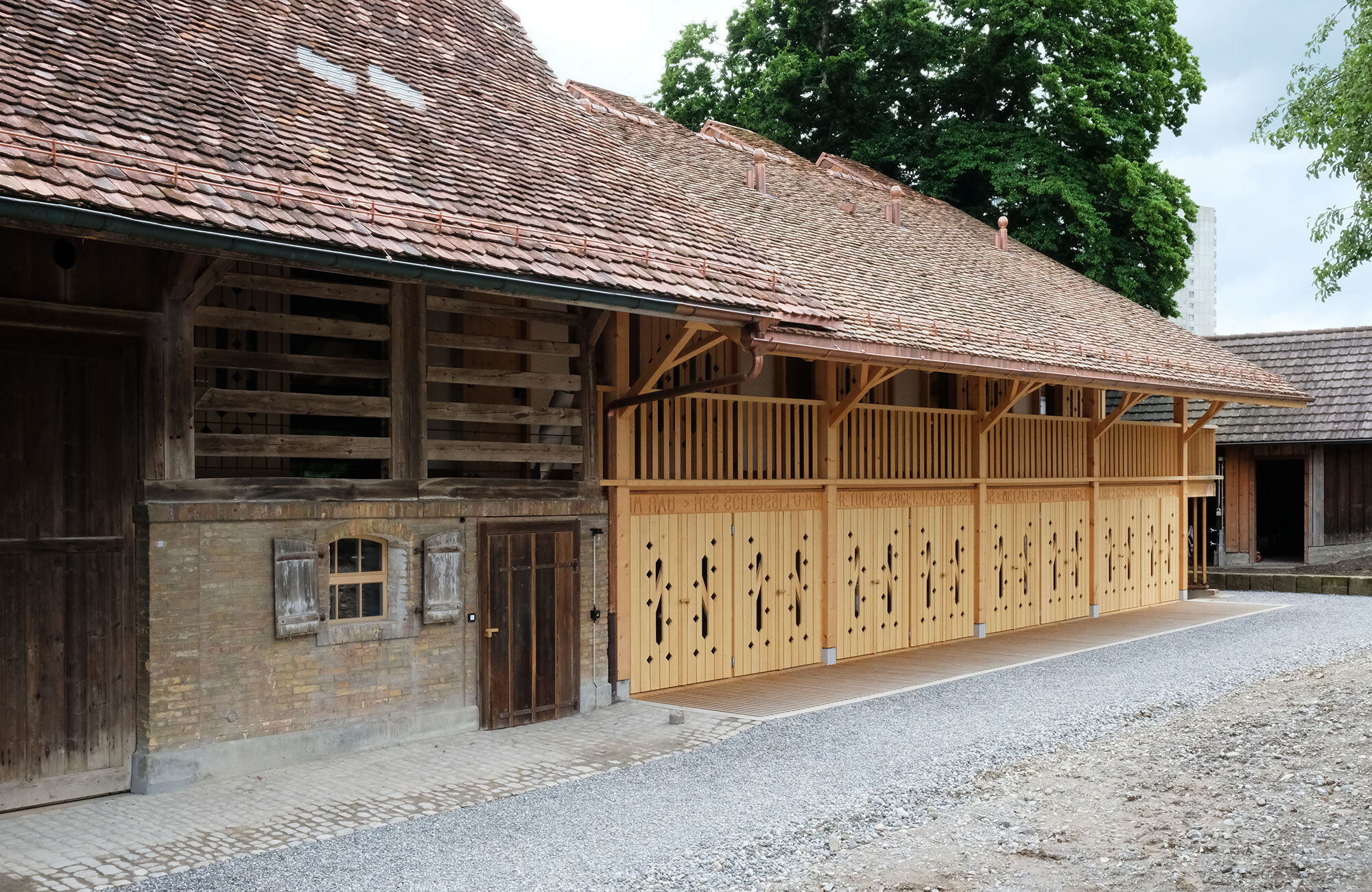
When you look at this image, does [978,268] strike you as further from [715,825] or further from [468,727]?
[715,825]

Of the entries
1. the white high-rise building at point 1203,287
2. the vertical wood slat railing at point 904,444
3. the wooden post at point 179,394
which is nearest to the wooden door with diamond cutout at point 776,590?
the vertical wood slat railing at point 904,444

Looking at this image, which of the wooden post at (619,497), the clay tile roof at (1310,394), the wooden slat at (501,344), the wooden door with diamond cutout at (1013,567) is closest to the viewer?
the wooden slat at (501,344)

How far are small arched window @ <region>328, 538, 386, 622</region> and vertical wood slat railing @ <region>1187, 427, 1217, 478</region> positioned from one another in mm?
17791

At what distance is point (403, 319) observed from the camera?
10.1m

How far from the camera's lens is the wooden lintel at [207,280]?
8523 mm

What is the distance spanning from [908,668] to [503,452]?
232 inches

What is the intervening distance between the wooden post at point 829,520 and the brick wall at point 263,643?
5039 mm

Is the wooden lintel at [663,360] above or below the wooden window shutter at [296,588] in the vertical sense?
above

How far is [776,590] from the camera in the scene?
1396 centimetres

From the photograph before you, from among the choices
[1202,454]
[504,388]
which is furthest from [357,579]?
[1202,454]

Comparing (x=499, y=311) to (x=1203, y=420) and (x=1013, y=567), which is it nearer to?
(x=1013, y=567)

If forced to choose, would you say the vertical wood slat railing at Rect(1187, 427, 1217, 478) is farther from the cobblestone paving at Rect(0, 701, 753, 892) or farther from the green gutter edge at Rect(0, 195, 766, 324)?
the cobblestone paving at Rect(0, 701, 753, 892)

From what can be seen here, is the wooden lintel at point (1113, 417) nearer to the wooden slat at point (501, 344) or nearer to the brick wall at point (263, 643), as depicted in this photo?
the wooden slat at point (501, 344)

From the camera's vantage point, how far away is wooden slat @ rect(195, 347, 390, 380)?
29.2 feet
